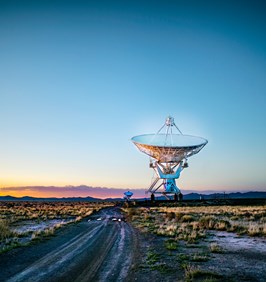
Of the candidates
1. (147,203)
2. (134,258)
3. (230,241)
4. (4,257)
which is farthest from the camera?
(147,203)

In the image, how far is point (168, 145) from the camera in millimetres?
51250

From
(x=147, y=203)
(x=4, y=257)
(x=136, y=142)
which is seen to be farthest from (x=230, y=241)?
(x=147, y=203)

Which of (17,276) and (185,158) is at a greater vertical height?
(185,158)

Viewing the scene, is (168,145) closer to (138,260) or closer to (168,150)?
(168,150)

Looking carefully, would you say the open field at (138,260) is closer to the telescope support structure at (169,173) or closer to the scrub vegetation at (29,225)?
the scrub vegetation at (29,225)

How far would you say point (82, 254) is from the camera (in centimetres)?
1157

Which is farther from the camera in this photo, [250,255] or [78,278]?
[250,255]

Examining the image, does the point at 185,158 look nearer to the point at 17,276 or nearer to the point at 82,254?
the point at 82,254

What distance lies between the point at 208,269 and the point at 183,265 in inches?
29.2

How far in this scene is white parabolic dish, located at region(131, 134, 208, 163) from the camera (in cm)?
5097

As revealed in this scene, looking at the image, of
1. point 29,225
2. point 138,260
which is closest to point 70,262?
point 138,260

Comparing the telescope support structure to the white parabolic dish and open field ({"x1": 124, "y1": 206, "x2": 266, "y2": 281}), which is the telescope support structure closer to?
the white parabolic dish

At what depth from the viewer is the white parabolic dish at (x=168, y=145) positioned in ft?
167

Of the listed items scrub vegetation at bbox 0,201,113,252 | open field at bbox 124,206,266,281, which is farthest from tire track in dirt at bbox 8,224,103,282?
open field at bbox 124,206,266,281
